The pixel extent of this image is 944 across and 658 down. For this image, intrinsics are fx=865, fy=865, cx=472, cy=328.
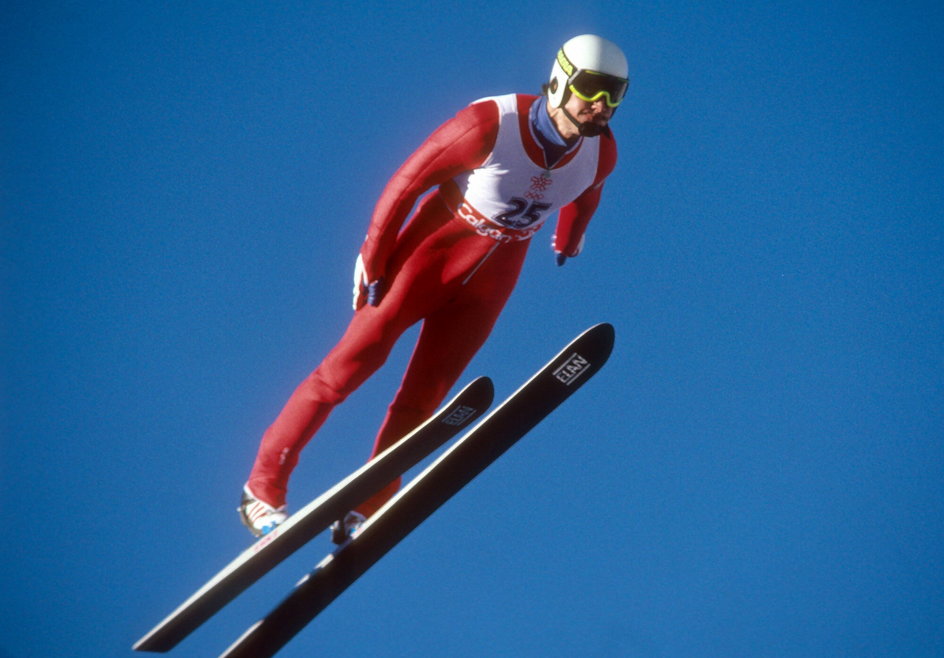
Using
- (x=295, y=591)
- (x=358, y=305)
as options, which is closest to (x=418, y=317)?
(x=358, y=305)

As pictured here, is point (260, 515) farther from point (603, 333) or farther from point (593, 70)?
point (593, 70)

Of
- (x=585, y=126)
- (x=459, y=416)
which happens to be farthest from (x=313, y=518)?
(x=585, y=126)

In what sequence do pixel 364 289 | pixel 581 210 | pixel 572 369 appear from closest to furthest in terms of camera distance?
pixel 572 369 < pixel 364 289 < pixel 581 210

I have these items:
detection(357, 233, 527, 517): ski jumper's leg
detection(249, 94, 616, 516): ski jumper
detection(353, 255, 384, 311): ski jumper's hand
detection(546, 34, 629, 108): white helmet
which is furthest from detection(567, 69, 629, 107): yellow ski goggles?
detection(353, 255, 384, 311): ski jumper's hand

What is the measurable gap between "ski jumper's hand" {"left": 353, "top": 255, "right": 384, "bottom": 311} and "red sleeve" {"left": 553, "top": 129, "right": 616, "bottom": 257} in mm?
418

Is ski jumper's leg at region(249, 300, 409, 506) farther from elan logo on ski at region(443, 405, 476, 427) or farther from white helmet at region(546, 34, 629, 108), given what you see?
white helmet at region(546, 34, 629, 108)

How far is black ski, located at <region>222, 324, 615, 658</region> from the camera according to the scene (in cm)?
127

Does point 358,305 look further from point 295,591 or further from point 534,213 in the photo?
point 295,591

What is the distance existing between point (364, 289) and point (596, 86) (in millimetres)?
546

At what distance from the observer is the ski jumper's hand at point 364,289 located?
61.6 inches

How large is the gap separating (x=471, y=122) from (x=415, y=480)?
1.99 ft

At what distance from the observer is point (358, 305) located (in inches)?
62.7

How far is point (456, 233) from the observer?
5.21 feet

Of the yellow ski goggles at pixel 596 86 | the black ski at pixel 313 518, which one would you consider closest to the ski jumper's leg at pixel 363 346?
the black ski at pixel 313 518
